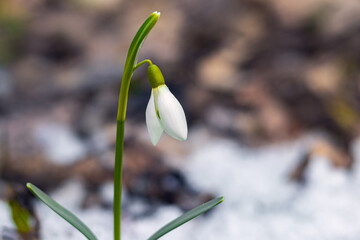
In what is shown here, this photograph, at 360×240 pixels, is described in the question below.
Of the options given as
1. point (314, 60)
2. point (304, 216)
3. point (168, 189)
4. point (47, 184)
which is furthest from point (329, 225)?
point (314, 60)

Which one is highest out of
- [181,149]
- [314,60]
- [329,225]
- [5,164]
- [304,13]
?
[304,13]

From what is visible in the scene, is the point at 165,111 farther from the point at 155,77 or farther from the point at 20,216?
the point at 20,216

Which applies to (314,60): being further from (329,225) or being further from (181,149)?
(329,225)

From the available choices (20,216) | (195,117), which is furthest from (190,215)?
(195,117)

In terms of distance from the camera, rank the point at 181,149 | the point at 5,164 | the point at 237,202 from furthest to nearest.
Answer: the point at 181,149 → the point at 5,164 → the point at 237,202

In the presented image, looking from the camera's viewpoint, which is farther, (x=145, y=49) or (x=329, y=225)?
(x=145, y=49)

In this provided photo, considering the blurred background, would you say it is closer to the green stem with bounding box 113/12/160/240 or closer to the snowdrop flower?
the green stem with bounding box 113/12/160/240

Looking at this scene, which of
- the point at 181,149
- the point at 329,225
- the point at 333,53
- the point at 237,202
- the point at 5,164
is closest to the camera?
the point at 329,225

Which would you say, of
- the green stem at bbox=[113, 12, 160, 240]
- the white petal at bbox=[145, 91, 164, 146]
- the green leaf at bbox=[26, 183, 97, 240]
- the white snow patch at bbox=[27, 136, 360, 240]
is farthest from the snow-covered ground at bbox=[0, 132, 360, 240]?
the white petal at bbox=[145, 91, 164, 146]
